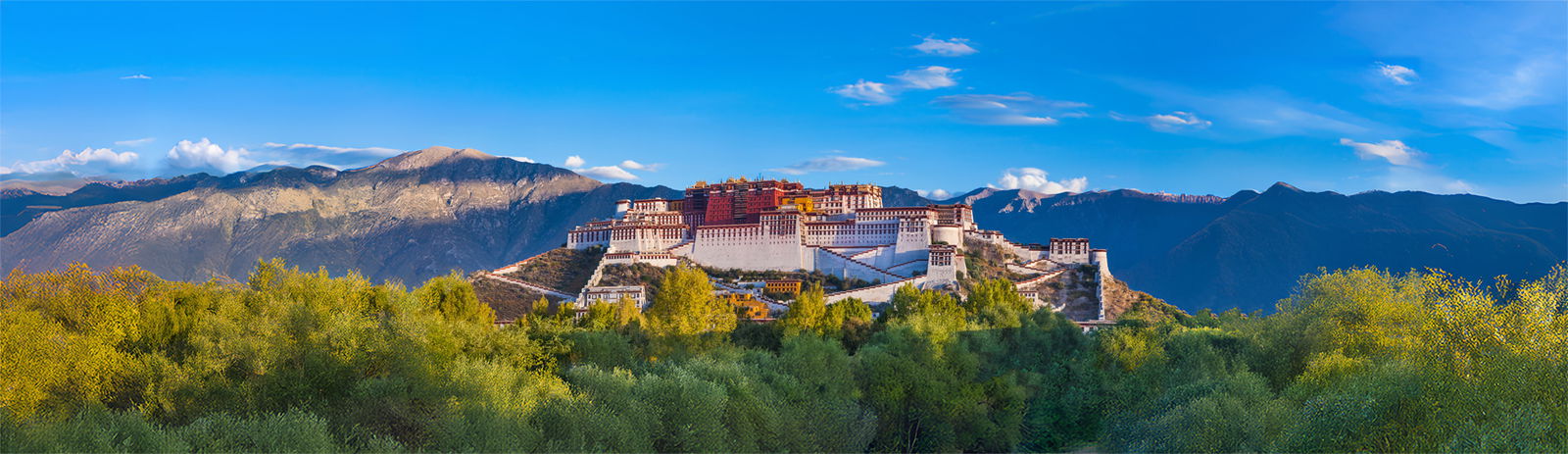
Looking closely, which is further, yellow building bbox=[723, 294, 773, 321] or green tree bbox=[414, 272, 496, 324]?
yellow building bbox=[723, 294, 773, 321]

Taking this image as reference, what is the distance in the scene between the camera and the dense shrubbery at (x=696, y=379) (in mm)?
18625

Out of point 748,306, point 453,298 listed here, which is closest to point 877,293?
point 748,306

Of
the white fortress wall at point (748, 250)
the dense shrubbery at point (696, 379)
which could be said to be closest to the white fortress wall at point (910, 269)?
the white fortress wall at point (748, 250)

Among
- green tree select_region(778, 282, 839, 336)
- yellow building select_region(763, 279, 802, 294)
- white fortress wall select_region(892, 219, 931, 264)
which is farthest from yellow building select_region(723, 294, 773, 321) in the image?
white fortress wall select_region(892, 219, 931, 264)

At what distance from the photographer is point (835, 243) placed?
9762 centimetres

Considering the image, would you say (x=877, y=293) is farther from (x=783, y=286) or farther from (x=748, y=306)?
(x=748, y=306)

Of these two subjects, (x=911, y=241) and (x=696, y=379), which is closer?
(x=696, y=379)

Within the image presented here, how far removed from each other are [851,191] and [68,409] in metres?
91.6

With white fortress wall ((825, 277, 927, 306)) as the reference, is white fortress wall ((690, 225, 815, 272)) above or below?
above

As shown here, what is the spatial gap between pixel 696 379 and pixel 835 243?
70620 mm

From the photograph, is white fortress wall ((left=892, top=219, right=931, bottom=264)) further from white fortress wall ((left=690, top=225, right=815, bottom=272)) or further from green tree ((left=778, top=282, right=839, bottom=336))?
green tree ((left=778, top=282, right=839, bottom=336))

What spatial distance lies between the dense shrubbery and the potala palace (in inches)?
1701

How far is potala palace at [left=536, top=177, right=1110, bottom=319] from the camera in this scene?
295 ft

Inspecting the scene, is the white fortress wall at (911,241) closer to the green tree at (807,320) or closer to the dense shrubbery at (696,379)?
the green tree at (807,320)
